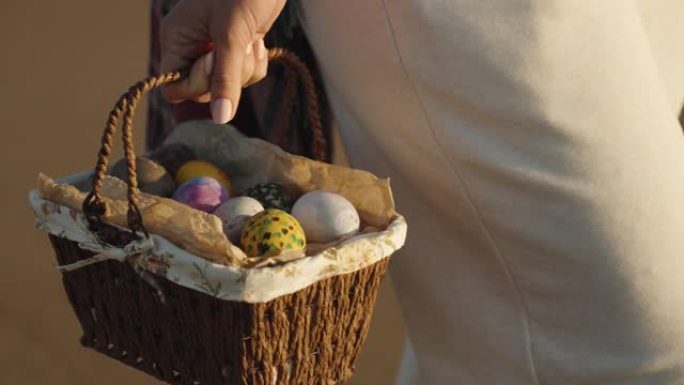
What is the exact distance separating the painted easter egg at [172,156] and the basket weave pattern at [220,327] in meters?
0.22

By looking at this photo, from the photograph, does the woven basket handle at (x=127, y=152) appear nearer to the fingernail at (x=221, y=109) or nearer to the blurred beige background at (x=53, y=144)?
the fingernail at (x=221, y=109)

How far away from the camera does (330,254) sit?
123 centimetres

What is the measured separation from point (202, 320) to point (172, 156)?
0.38 metres

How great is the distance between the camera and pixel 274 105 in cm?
168

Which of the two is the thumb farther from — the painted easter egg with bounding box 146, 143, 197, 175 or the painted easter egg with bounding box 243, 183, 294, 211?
the painted easter egg with bounding box 146, 143, 197, 175

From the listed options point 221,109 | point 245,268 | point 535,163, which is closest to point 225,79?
point 221,109

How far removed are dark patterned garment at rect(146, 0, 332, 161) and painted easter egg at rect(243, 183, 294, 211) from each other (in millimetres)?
184

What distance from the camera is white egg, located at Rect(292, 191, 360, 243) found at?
53.6 inches

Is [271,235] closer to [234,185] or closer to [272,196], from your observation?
[272,196]

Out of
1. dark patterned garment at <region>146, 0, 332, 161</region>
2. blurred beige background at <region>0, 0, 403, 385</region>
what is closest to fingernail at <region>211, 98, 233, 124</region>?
dark patterned garment at <region>146, 0, 332, 161</region>

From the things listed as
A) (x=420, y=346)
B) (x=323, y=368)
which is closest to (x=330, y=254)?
(x=323, y=368)

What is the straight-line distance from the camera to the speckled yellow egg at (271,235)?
128 cm

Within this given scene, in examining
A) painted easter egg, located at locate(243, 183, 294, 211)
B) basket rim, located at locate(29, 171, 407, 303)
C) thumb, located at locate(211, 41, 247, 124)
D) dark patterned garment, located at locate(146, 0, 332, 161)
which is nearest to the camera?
basket rim, located at locate(29, 171, 407, 303)

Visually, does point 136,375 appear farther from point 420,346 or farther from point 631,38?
point 631,38
